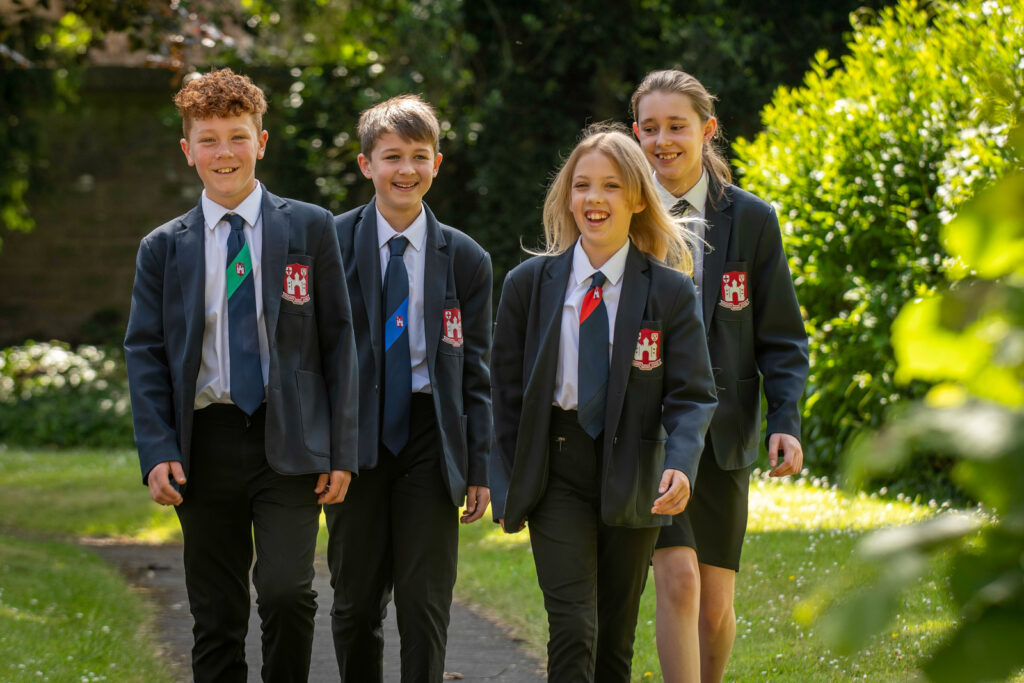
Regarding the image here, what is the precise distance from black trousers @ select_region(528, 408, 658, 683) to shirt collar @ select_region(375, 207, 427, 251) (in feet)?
2.96

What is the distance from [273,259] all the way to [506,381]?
2.65 ft

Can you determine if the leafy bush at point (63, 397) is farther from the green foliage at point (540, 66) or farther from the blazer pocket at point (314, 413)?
the blazer pocket at point (314, 413)

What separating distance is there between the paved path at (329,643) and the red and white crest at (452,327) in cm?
163

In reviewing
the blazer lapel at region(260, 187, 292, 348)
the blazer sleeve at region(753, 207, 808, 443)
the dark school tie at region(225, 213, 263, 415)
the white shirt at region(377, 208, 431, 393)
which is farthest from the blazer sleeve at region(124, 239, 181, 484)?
the blazer sleeve at region(753, 207, 808, 443)

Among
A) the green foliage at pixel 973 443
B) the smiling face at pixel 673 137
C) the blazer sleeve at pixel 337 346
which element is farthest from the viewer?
the smiling face at pixel 673 137

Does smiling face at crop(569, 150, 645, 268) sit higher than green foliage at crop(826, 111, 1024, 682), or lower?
higher

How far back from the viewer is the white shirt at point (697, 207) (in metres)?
3.95

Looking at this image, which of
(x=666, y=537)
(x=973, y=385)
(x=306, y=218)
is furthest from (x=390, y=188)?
(x=973, y=385)

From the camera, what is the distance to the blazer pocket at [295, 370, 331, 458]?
3695 mm

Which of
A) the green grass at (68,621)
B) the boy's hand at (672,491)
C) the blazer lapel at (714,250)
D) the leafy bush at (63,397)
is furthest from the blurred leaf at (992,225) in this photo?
the leafy bush at (63,397)

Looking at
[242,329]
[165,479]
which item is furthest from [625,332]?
[165,479]

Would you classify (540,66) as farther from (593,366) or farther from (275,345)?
(593,366)

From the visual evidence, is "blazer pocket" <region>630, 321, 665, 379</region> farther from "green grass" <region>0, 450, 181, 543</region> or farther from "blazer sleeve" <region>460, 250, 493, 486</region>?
"green grass" <region>0, 450, 181, 543</region>

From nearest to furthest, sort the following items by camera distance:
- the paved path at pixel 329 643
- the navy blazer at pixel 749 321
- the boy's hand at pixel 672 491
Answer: the boy's hand at pixel 672 491 < the navy blazer at pixel 749 321 < the paved path at pixel 329 643
